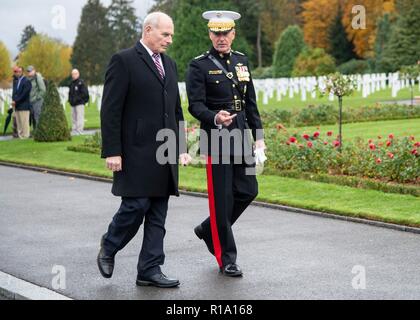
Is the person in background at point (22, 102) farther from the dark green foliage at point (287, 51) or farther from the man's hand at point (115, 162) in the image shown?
the dark green foliage at point (287, 51)

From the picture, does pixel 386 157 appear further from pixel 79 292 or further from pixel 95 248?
pixel 79 292

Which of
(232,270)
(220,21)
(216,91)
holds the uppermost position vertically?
(220,21)

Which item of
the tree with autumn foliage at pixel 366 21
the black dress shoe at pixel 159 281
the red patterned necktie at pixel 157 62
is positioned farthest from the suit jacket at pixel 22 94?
the tree with autumn foliage at pixel 366 21

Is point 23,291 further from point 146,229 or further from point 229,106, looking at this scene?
point 229,106

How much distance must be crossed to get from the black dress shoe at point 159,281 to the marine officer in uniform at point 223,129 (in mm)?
581

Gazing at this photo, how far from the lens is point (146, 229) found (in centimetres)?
690

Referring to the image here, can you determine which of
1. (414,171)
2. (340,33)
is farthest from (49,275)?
(340,33)

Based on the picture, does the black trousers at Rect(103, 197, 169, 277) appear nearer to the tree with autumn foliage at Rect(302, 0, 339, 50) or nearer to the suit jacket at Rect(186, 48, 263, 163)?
the suit jacket at Rect(186, 48, 263, 163)

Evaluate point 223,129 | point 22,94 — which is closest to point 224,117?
point 223,129

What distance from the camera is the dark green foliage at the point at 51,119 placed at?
21.8 m

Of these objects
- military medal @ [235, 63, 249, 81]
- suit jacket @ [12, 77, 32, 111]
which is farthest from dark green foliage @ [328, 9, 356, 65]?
military medal @ [235, 63, 249, 81]

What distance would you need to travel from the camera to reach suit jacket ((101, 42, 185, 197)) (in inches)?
265

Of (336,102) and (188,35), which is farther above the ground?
(188,35)

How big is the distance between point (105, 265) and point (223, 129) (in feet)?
4.59
